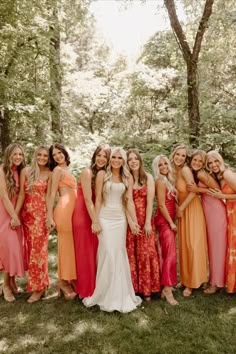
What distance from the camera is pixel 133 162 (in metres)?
5.00

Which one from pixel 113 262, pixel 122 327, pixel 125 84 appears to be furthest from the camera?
pixel 125 84

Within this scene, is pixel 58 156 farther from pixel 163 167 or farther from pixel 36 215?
pixel 163 167

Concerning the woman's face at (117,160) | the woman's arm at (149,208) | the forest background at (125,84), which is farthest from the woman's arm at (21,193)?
the forest background at (125,84)

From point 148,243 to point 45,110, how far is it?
790 centimetres

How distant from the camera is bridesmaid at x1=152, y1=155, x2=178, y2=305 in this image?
507 centimetres

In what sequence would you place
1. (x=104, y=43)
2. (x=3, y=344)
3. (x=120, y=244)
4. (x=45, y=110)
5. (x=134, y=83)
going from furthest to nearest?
(x=104, y=43) < (x=134, y=83) < (x=45, y=110) < (x=120, y=244) < (x=3, y=344)

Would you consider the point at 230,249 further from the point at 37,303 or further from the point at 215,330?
the point at 37,303

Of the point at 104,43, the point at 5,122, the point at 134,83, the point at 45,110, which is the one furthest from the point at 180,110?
the point at 104,43

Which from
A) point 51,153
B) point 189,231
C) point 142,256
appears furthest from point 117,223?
point 51,153

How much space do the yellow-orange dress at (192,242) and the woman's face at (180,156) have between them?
0.23 metres

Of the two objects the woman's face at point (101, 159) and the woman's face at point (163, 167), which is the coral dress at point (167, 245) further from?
the woman's face at point (101, 159)

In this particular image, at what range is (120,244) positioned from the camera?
4902 millimetres

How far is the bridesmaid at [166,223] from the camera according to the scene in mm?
5070

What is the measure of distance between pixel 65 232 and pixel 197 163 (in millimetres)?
2226
